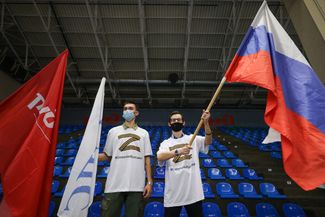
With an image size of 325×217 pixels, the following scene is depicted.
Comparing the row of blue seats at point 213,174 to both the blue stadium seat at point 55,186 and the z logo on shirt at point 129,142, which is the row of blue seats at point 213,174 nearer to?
the blue stadium seat at point 55,186

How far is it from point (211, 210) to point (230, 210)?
294 millimetres

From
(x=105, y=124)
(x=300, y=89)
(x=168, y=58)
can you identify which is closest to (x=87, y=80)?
(x=105, y=124)

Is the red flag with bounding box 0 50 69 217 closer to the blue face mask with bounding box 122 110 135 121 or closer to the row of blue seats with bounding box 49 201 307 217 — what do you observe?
the blue face mask with bounding box 122 110 135 121

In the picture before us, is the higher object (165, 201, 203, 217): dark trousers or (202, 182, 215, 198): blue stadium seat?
(202, 182, 215, 198): blue stadium seat

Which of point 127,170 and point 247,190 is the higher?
point 247,190

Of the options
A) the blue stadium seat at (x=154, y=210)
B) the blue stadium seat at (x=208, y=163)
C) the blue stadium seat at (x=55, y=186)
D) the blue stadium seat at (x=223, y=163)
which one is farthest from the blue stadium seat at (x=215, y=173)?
the blue stadium seat at (x=55, y=186)

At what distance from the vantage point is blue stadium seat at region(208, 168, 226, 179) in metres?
4.31

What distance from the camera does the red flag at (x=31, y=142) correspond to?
164 cm

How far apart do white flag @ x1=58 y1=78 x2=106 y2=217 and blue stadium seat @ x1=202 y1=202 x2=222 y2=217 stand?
2.07 m

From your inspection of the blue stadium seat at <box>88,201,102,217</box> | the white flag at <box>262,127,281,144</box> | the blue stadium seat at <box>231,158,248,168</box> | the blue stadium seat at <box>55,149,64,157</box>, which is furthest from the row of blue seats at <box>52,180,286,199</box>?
the white flag at <box>262,127,281,144</box>

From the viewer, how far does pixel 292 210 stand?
11.1 ft

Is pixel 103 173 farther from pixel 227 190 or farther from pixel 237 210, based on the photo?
pixel 237 210

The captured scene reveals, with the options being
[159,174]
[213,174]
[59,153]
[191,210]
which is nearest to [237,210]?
[213,174]

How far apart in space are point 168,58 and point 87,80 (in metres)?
3.68
